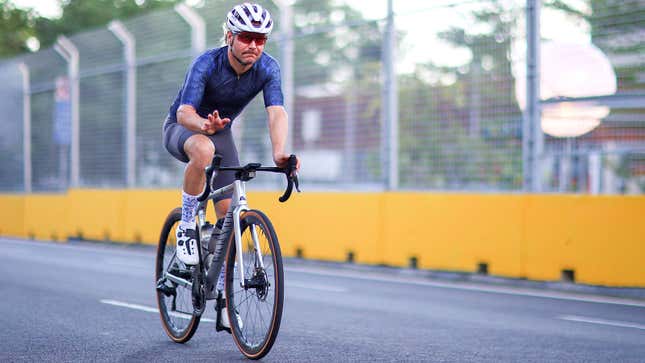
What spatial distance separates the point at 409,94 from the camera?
13.3 metres

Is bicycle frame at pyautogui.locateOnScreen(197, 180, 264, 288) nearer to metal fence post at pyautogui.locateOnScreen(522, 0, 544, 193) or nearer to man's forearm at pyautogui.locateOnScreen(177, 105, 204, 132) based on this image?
man's forearm at pyautogui.locateOnScreen(177, 105, 204, 132)

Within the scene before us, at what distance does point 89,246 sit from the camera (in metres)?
18.8

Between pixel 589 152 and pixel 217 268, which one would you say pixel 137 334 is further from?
pixel 589 152

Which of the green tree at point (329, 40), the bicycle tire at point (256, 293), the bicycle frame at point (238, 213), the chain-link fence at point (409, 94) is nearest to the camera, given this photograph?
the bicycle tire at point (256, 293)

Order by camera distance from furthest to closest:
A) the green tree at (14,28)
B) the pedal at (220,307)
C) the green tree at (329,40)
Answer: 1. the green tree at (14,28)
2. the green tree at (329,40)
3. the pedal at (220,307)

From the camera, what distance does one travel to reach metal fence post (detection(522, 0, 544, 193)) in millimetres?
11602

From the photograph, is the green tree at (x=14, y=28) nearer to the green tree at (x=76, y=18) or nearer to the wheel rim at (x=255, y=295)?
the green tree at (x=76, y=18)

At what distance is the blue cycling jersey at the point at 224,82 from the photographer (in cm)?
563

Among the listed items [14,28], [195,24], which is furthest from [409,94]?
[14,28]

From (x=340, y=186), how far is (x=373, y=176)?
0.60 meters

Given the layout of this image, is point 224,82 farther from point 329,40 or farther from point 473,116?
point 329,40

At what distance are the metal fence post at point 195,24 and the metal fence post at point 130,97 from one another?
205 cm

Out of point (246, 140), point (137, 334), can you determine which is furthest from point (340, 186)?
point (137, 334)

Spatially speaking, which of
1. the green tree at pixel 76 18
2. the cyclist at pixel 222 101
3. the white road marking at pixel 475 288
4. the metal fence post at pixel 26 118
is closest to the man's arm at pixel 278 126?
the cyclist at pixel 222 101
